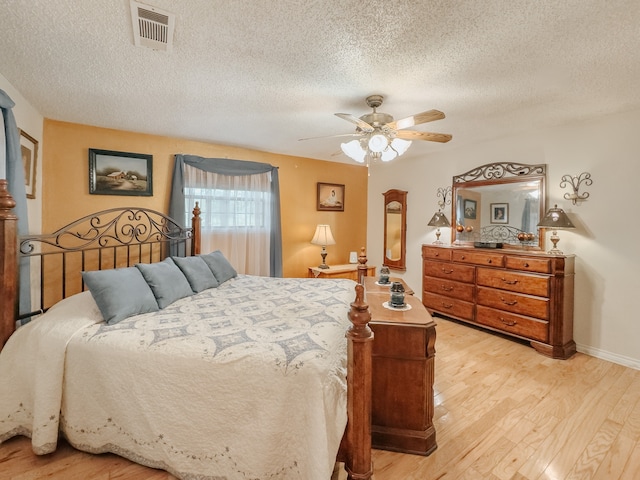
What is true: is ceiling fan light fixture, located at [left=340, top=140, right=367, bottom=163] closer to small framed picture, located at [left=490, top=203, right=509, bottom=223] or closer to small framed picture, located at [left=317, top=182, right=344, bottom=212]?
small framed picture, located at [left=490, top=203, right=509, bottom=223]

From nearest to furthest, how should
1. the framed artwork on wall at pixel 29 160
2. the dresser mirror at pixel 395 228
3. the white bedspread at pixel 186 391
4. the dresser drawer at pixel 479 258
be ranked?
the white bedspread at pixel 186 391 < the framed artwork on wall at pixel 29 160 < the dresser drawer at pixel 479 258 < the dresser mirror at pixel 395 228

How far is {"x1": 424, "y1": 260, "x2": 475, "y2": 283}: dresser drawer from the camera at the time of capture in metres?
3.72

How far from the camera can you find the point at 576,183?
125 inches

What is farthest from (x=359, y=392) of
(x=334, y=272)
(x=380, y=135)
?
(x=334, y=272)

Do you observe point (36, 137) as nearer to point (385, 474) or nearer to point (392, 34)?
point (392, 34)

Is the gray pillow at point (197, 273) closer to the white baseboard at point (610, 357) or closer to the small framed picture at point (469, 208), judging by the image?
the small framed picture at point (469, 208)

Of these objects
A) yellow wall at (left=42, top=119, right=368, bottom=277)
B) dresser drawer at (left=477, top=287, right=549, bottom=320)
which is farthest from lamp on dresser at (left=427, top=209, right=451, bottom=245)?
yellow wall at (left=42, top=119, right=368, bottom=277)

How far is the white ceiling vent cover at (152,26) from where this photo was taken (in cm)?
150

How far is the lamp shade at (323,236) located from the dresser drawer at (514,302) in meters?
2.24

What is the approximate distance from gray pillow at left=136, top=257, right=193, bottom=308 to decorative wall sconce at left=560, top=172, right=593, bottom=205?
3980 mm

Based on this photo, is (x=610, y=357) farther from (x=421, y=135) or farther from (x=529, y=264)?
(x=421, y=135)

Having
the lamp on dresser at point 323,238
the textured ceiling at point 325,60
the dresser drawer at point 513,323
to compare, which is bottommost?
the dresser drawer at point 513,323

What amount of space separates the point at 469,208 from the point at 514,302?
1.39 metres

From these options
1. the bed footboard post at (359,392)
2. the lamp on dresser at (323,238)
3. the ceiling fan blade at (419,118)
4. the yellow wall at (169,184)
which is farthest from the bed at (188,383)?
the lamp on dresser at (323,238)
